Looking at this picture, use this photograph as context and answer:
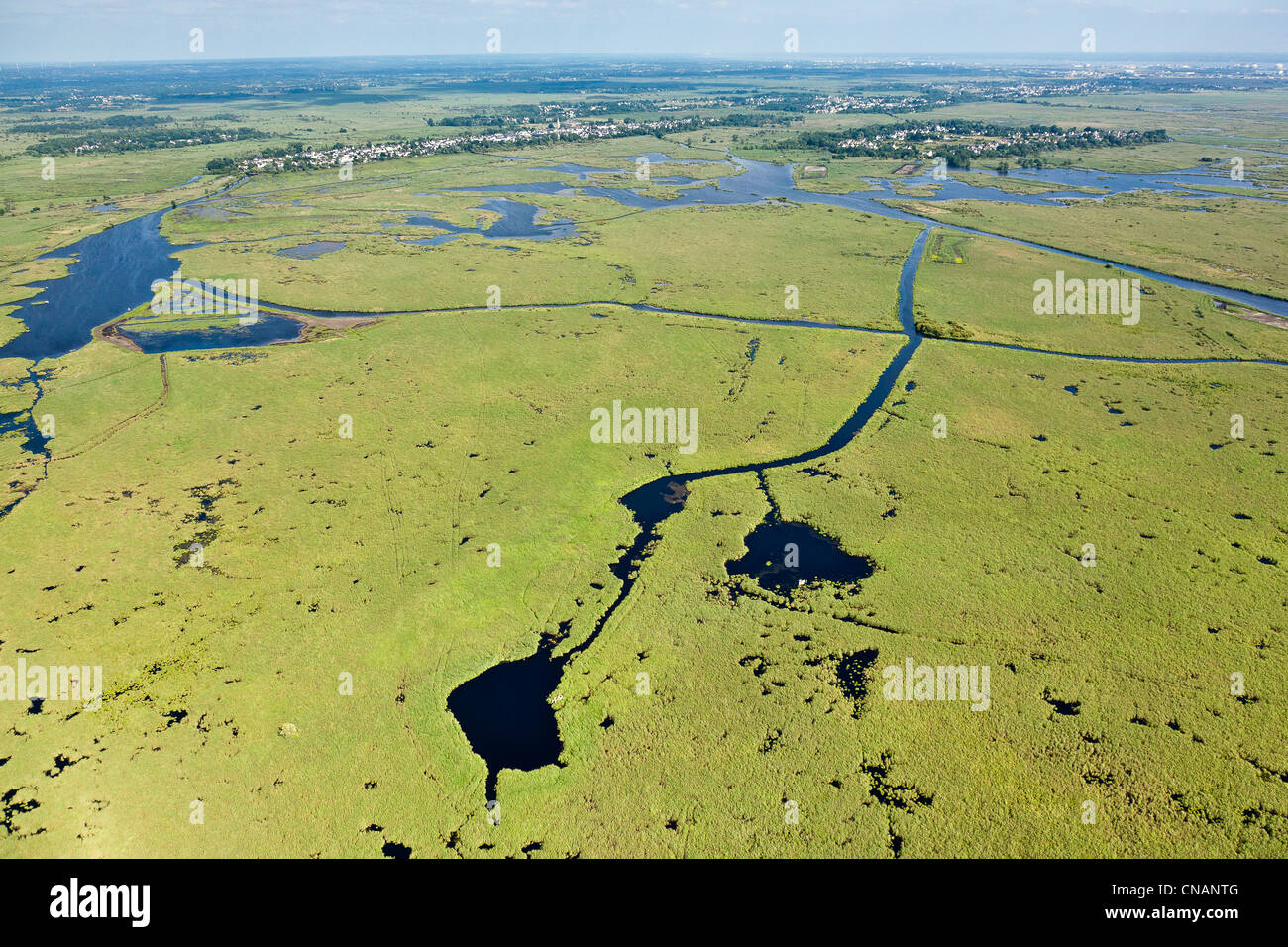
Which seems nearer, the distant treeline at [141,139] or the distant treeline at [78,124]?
the distant treeline at [141,139]

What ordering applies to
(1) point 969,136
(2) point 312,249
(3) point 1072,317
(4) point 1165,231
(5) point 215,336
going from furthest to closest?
(1) point 969,136 < (4) point 1165,231 < (2) point 312,249 < (3) point 1072,317 < (5) point 215,336

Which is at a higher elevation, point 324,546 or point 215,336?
point 215,336

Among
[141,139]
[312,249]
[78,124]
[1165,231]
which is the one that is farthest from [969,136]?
[78,124]

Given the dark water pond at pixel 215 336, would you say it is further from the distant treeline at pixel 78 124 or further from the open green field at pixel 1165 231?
the distant treeline at pixel 78 124

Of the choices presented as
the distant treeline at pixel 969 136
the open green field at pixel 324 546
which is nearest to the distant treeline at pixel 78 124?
the distant treeline at pixel 969 136

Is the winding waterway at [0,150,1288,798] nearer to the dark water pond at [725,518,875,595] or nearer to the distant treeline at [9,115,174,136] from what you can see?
the dark water pond at [725,518,875,595]

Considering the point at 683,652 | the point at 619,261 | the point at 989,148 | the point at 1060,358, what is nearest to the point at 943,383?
the point at 1060,358

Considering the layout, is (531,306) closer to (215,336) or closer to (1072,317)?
(215,336)

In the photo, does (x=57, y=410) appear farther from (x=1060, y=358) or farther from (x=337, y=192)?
(x=337, y=192)

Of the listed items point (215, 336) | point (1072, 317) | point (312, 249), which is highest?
point (312, 249)

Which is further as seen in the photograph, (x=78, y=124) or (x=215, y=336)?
(x=78, y=124)

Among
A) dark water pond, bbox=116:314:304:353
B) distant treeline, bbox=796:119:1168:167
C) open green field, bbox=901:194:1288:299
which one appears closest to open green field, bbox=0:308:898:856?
dark water pond, bbox=116:314:304:353

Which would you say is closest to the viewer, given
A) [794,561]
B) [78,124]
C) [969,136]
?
[794,561]
